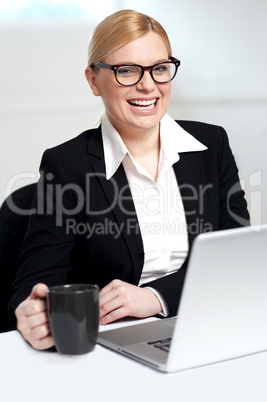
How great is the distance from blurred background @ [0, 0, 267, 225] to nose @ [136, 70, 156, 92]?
212 centimetres

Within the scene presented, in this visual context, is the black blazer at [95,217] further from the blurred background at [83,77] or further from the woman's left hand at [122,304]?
the blurred background at [83,77]

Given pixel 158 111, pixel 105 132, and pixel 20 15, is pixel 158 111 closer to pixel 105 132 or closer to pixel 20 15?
pixel 105 132

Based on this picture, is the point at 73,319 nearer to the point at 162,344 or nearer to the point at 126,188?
the point at 162,344

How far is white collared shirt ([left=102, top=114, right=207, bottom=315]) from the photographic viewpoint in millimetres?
1842

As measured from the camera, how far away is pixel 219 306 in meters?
1.04

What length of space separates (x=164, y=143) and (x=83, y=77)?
2.09 meters

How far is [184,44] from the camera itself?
4008mm

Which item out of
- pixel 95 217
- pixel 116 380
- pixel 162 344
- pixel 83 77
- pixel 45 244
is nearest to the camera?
pixel 116 380

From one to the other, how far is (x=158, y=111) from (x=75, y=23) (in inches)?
87.7

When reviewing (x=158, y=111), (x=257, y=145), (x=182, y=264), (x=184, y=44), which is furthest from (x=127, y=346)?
(x=184, y=44)

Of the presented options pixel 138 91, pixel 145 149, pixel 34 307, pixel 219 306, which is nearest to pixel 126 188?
pixel 145 149

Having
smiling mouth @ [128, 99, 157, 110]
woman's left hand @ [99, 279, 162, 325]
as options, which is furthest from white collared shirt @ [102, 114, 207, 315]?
woman's left hand @ [99, 279, 162, 325]

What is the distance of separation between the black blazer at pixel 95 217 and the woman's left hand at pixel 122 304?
0.12 meters

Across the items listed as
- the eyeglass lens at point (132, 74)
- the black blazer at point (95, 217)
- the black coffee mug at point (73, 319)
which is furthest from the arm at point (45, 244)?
the black coffee mug at point (73, 319)
